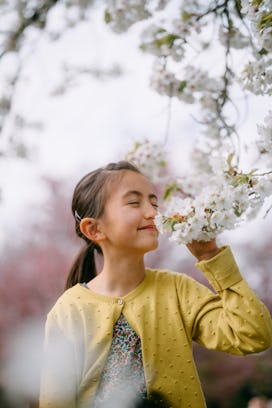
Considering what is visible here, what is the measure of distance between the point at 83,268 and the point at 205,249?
42 cm

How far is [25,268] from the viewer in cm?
374

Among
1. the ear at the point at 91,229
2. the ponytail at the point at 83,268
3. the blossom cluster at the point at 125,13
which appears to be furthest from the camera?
the blossom cluster at the point at 125,13

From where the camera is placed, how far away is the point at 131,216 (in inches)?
47.9

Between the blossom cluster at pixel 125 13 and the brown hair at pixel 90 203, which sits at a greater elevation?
the blossom cluster at pixel 125 13

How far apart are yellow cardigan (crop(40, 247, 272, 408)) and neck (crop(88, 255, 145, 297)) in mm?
22

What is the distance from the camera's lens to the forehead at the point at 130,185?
1.26m

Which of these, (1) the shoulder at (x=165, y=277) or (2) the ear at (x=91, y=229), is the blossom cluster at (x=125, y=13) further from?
(1) the shoulder at (x=165, y=277)

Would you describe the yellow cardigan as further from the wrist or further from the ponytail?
the ponytail

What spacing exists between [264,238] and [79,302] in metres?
3.08

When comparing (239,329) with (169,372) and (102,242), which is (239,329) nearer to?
(169,372)

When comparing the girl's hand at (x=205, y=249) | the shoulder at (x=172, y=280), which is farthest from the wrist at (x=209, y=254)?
the shoulder at (x=172, y=280)

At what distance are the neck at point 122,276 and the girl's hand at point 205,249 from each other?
171 millimetres

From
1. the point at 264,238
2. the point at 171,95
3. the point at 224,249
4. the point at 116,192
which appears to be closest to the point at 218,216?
the point at 224,249

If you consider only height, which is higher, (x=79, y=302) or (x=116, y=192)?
(x=116, y=192)
